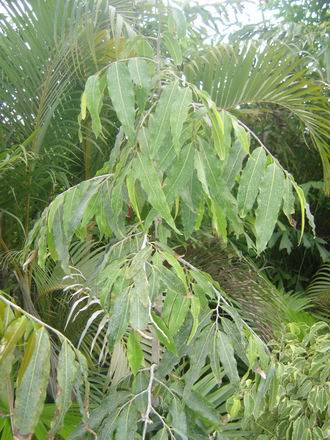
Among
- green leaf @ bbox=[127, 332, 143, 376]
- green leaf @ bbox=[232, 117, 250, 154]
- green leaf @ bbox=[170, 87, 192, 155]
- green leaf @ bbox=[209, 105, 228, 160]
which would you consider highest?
green leaf @ bbox=[170, 87, 192, 155]

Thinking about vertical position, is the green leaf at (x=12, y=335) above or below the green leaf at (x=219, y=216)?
above

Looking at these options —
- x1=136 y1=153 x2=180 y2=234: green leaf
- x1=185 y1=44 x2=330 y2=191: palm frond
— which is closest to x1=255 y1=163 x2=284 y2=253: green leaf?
x1=136 y1=153 x2=180 y2=234: green leaf

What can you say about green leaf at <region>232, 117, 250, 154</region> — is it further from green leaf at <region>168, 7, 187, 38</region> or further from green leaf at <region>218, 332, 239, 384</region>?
green leaf at <region>218, 332, 239, 384</region>

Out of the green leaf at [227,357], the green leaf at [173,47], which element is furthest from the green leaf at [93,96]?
the green leaf at [227,357]

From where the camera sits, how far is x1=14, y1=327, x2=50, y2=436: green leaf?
0.62 m

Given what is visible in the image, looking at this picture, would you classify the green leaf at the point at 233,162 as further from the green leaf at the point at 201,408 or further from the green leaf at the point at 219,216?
the green leaf at the point at 201,408

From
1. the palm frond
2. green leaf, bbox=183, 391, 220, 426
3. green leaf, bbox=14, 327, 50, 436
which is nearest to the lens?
green leaf, bbox=14, 327, 50, 436

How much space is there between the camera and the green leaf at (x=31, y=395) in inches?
24.2

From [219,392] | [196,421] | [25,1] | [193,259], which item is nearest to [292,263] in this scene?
[193,259]

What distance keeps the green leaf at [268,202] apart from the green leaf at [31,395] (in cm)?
28

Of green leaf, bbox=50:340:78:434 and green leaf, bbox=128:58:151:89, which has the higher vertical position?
green leaf, bbox=128:58:151:89

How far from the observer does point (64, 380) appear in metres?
0.67

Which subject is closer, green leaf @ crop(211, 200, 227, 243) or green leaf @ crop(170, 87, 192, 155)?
green leaf @ crop(170, 87, 192, 155)

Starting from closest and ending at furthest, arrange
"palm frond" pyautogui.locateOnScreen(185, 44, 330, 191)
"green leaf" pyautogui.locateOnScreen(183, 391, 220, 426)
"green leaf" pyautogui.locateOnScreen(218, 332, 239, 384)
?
"green leaf" pyautogui.locateOnScreen(218, 332, 239, 384)
"green leaf" pyautogui.locateOnScreen(183, 391, 220, 426)
"palm frond" pyautogui.locateOnScreen(185, 44, 330, 191)
